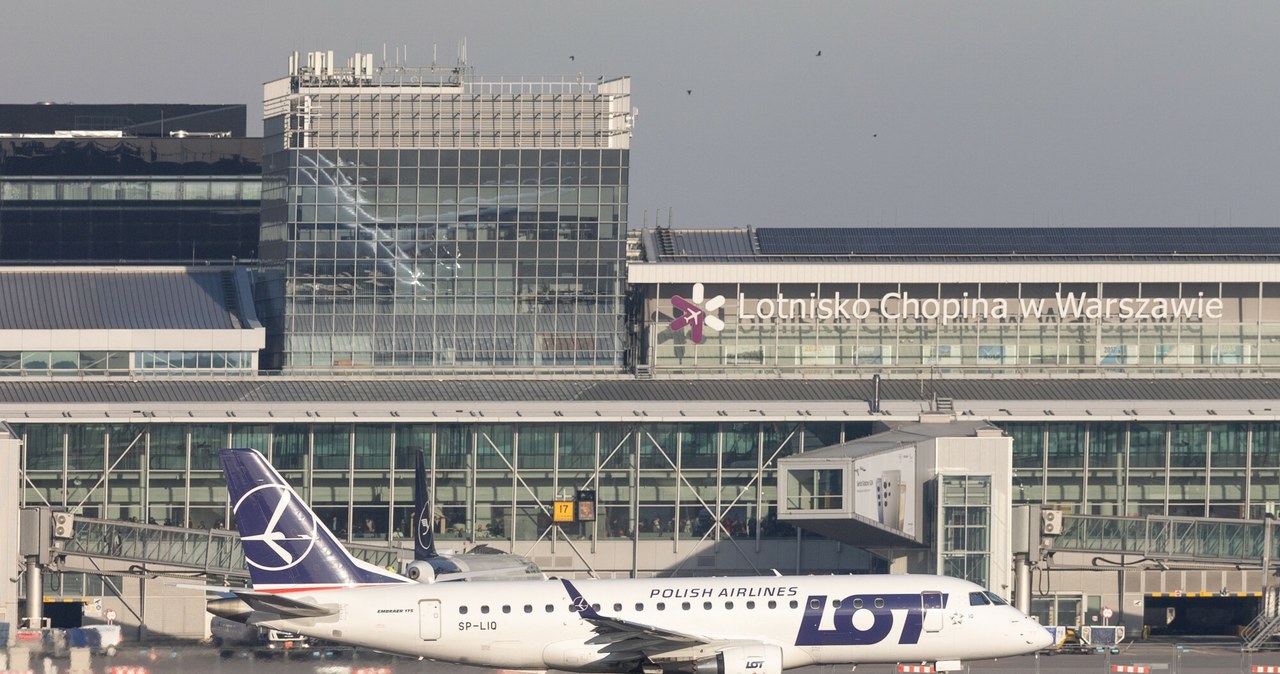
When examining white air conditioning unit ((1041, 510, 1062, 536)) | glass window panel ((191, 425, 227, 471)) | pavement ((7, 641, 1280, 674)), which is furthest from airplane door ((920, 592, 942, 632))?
glass window panel ((191, 425, 227, 471))

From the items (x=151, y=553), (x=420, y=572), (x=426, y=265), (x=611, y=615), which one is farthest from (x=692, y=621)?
(x=426, y=265)

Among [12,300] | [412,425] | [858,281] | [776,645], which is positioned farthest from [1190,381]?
[12,300]

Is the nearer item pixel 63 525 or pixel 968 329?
pixel 63 525

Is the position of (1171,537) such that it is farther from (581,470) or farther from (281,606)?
(281,606)

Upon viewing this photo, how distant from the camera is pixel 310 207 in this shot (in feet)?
422

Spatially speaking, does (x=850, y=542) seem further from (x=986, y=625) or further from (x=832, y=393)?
(x=986, y=625)

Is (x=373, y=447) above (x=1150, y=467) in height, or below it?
above

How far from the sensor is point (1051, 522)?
102750 mm

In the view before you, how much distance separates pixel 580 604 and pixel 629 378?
46.3 m

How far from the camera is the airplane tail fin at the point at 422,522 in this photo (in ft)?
345

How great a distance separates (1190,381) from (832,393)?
20.1 metres

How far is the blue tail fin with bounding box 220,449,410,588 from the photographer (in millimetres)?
80125

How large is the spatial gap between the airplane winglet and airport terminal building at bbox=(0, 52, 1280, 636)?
25.4 meters

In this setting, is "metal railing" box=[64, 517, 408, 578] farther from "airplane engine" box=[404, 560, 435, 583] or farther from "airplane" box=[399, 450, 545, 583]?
"airplane engine" box=[404, 560, 435, 583]
